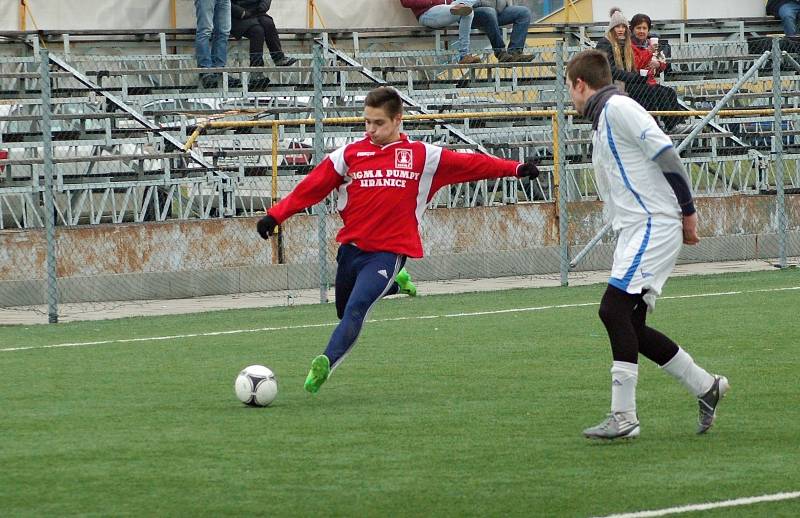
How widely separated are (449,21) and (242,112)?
5.15 m

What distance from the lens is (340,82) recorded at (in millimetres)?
21938

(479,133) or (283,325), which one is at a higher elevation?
(479,133)

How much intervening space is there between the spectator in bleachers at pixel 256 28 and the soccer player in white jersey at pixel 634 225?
14.5 m

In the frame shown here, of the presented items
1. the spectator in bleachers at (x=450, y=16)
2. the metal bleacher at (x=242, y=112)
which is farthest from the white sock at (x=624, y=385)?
the spectator in bleachers at (x=450, y=16)

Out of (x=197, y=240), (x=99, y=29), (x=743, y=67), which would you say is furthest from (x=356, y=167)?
(x=743, y=67)

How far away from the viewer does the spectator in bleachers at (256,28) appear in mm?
21688

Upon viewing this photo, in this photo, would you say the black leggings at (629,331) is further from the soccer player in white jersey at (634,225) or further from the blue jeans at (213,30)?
the blue jeans at (213,30)

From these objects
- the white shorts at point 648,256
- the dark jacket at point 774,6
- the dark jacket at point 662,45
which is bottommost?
the white shorts at point 648,256

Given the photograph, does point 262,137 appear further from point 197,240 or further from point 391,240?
point 391,240

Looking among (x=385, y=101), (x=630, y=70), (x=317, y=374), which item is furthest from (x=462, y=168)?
(x=630, y=70)

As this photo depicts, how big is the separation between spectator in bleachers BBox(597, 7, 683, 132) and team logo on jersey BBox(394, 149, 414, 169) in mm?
8035

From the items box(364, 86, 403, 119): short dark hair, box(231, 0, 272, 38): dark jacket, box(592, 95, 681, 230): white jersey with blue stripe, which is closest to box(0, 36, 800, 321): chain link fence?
box(231, 0, 272, 38): dark jacket

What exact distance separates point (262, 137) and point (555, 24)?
26.3 ft

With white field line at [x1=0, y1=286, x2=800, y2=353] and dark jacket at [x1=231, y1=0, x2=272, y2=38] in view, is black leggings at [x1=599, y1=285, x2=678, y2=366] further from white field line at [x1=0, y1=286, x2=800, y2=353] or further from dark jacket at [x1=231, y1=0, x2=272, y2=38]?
dark jacket at [x1=231, y1=0, x2=272, y2=38]
